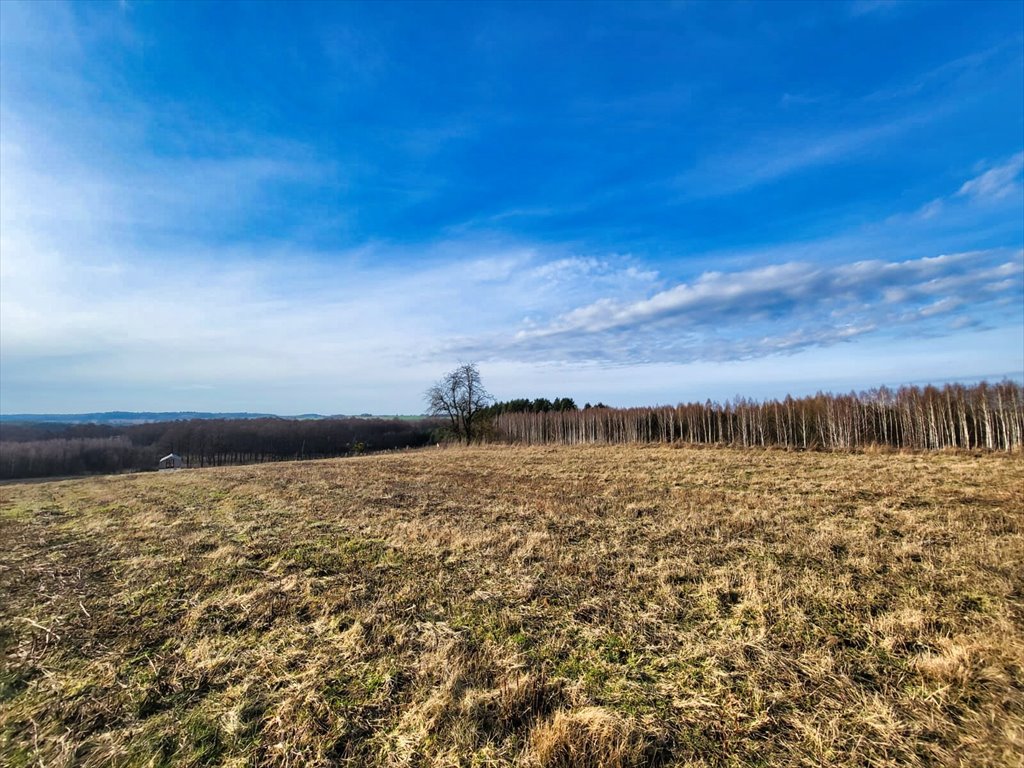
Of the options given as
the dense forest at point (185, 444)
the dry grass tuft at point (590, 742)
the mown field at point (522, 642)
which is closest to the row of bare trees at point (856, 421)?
the mown field at point (522, 642)

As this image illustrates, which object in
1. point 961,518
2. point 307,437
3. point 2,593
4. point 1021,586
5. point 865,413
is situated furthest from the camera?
point 307,437

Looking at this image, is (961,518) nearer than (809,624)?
No

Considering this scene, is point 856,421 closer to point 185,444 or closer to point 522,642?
point 522,642

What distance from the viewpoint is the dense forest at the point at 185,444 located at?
2413 inches

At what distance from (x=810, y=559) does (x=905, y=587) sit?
49.8 inches

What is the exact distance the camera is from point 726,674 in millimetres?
3721

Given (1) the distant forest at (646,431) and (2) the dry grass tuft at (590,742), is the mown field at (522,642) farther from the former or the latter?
(1) the distant forest at (646,431)

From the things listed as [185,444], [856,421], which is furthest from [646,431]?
[185,444]

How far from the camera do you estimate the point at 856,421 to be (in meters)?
33.3

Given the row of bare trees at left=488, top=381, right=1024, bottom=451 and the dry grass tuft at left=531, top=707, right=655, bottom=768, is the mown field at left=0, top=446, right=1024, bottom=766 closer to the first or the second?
the dry grass tuft at left=531, top=707, right=655, bottom=768

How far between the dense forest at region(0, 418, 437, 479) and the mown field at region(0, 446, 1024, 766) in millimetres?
63859

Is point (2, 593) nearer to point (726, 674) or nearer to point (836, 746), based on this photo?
point (726, 674)

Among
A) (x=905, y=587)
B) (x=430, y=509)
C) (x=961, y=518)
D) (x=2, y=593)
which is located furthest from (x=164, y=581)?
(x=961, y=518)

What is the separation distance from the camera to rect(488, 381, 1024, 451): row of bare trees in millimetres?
27312
